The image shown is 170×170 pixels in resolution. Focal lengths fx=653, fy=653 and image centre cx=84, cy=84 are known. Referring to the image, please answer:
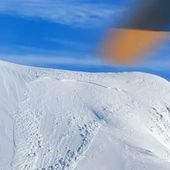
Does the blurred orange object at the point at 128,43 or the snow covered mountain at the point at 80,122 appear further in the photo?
the snow covered mountain at the point at 80,122

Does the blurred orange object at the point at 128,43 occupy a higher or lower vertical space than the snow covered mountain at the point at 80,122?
lower

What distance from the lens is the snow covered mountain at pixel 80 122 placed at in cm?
11412

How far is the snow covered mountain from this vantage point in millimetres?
114125

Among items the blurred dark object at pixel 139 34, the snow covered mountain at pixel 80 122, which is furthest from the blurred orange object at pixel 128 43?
the snow covered mountain at pixel 80 122

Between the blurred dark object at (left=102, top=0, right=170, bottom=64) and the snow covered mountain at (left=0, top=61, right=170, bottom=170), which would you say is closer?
the blurred dark object at (left=102, top=0, right=170, bottom=64)

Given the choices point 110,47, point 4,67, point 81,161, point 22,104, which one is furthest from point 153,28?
point 4,67

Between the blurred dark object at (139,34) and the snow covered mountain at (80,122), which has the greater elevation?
the snow covered mountain at (80,122)

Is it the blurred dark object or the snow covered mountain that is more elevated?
the snow covered mountain

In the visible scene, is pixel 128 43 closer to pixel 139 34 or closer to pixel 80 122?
pixel 139 34

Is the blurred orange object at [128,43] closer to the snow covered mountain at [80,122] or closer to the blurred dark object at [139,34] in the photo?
the blurred dark object at [139,34]

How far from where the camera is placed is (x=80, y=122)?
123 m

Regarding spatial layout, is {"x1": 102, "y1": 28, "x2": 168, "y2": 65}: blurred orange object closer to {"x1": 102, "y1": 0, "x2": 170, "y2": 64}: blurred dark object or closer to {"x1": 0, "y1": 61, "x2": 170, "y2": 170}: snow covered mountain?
{"x1": 102, "y1": 0, "x2": 170, "y2": 64}: blurred dark object

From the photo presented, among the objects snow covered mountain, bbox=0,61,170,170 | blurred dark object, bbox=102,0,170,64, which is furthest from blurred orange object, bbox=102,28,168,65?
snow covered mountain, bbox=0,61,170,170

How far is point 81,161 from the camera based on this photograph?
112375mm
